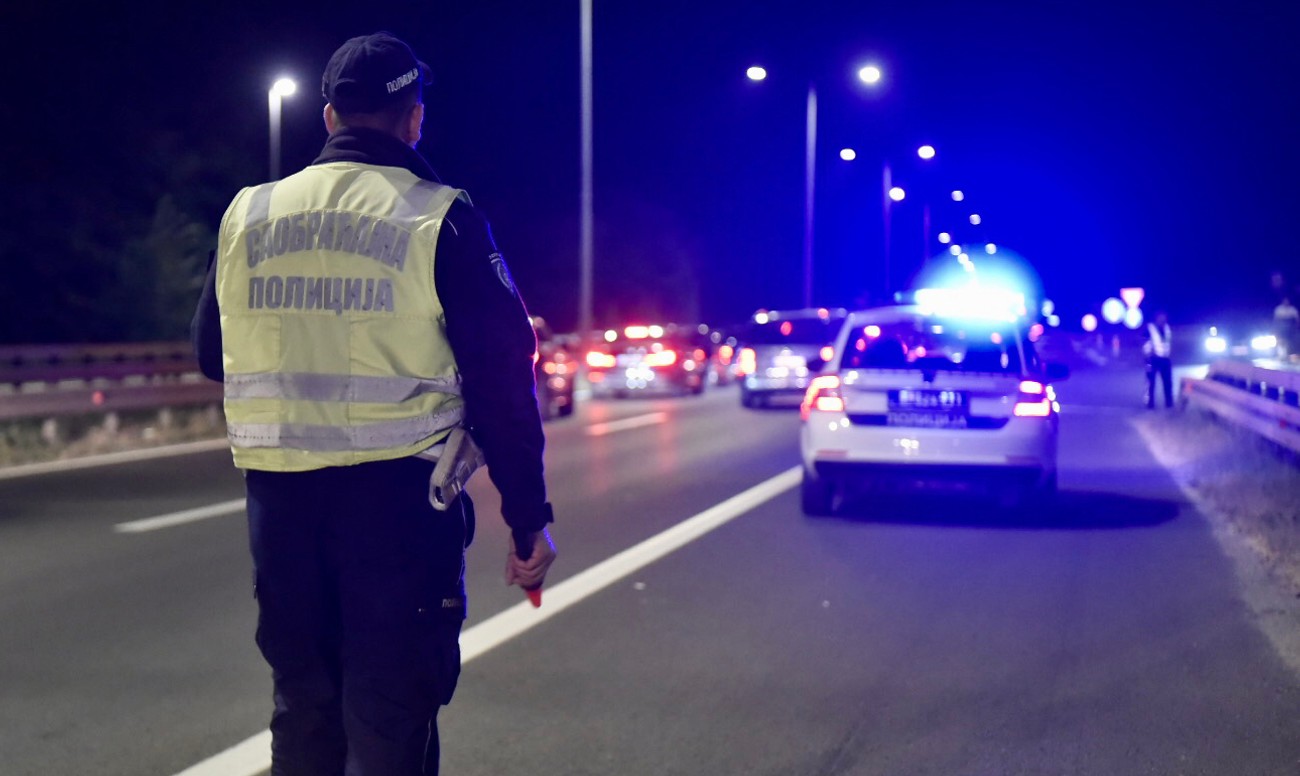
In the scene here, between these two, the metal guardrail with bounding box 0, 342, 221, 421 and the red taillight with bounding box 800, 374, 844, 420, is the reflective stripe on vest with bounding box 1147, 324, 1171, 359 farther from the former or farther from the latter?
the red taillight with bounding box 800, 374, 844, 420

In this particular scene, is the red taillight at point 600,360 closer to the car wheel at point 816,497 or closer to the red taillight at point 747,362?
the red taillight at point 747,362

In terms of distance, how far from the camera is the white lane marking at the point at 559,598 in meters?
5.34

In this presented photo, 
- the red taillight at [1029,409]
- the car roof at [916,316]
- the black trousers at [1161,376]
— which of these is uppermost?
the car roof at [916,316]

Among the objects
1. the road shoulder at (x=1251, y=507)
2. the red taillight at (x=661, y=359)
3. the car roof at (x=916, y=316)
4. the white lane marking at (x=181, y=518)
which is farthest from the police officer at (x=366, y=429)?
the red taillight at (x=661, y=359)

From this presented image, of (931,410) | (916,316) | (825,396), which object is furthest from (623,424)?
(931,410)

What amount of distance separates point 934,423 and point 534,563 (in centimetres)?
858

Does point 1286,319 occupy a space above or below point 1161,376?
above

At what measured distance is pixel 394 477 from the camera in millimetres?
3406

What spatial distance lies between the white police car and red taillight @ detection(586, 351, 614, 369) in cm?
1907

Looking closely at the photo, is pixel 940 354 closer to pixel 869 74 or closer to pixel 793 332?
pixel 793 332

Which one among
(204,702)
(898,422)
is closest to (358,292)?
(204,702)

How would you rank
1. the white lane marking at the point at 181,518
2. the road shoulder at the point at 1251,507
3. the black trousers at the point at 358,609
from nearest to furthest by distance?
the black trousers at the point at 358,609 < the road shoulder at the point at 1251,507 < the white lane marking at the point at 181,518

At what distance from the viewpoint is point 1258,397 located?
51.1 feet

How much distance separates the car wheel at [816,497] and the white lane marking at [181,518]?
4133mm
